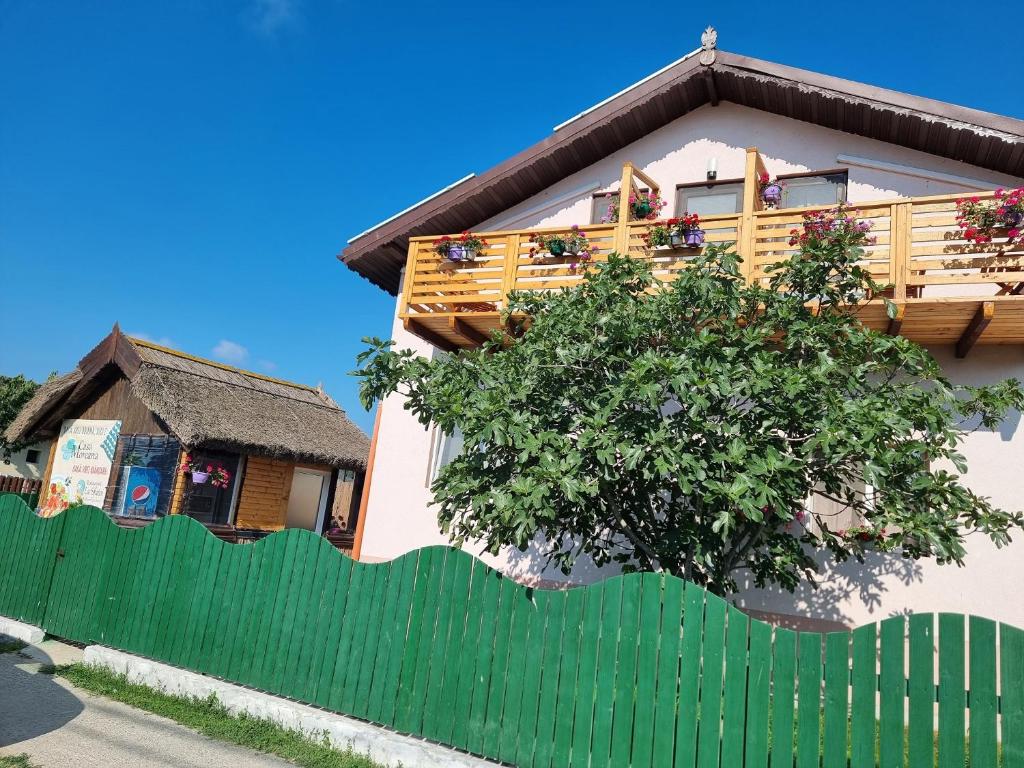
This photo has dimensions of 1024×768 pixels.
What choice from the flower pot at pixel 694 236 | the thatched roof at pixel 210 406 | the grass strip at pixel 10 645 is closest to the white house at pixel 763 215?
the flower pot at pixel 694 236

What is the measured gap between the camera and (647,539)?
719 cm

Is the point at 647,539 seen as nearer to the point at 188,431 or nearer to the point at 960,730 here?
the point at 960,730

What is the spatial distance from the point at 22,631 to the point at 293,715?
17.7ft

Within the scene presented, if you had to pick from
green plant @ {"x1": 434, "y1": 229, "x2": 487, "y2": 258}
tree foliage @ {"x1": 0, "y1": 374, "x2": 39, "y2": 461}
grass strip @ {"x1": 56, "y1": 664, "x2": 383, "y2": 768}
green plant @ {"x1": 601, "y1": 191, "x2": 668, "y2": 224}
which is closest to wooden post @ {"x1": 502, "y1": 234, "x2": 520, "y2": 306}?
green plant @ {"x1": 434, "y1": 229, "x2": 487, "y2": 258}

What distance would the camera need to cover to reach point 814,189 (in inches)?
424

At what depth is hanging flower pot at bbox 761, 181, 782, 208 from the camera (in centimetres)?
1047

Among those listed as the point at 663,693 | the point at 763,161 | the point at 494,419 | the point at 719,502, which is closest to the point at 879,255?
the point at 763,161

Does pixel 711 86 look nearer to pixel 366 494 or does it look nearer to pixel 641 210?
pixel 641 210

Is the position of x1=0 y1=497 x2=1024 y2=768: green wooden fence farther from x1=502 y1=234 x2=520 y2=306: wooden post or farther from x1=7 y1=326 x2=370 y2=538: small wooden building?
x1=7 y1=326 x2=370 y2=538: small wooden building

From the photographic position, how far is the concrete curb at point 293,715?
18.4ft

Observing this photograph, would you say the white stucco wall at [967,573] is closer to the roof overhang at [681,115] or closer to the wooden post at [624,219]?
the roof overhang at [681,115]

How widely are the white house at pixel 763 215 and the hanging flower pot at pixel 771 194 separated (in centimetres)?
55

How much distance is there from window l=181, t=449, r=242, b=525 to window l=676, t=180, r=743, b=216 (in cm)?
1320

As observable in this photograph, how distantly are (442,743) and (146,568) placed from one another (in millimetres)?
4656
